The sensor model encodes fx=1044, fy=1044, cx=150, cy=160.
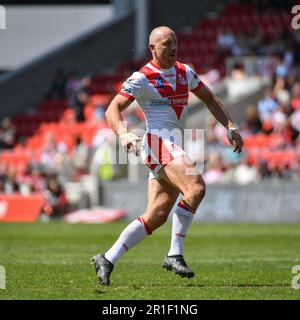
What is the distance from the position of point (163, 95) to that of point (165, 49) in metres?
0.48

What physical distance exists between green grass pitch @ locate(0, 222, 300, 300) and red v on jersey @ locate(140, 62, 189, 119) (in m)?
1.88

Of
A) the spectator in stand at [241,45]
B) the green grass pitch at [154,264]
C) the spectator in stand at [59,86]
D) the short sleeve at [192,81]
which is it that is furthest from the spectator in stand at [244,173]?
the short sleeve at [192,81]

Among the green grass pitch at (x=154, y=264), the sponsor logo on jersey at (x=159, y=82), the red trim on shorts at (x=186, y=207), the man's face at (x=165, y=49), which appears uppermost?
the man's face at (x=165, y=49)

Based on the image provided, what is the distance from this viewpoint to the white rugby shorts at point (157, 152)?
422 inches

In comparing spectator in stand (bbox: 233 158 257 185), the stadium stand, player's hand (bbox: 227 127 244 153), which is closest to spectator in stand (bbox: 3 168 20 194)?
the stadium stand

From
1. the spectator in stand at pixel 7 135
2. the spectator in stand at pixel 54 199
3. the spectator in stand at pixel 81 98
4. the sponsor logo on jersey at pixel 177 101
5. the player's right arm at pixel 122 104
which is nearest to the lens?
the player's right arm at pixel 122 104

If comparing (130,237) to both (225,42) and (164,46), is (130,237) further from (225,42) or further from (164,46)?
(225,42)

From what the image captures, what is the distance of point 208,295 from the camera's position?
9773mm

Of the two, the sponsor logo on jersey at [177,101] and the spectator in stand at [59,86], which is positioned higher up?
the spectator in stand at [59,86]

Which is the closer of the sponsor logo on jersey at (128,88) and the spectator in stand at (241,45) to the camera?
the sponsor logo on jersey at (128,88)

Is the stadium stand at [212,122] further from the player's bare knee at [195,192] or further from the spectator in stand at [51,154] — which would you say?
the player's bare knee at [195,192]

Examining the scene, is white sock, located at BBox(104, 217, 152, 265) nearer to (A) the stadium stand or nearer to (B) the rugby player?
(B) the rugby player
